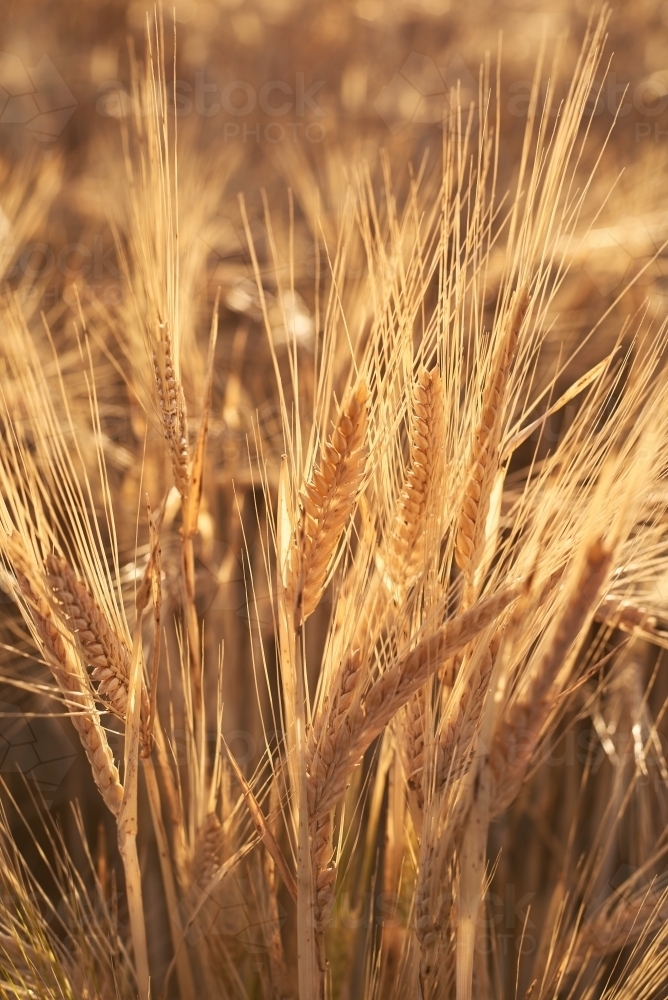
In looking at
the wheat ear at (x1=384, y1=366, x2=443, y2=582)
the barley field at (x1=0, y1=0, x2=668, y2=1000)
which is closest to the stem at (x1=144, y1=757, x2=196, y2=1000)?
the barley field at (x1=0, y1=0, x2=668, y2=1000)

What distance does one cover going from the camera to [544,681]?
378 mm

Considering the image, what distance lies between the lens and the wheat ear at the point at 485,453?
47 cm

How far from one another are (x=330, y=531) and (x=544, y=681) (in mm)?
154

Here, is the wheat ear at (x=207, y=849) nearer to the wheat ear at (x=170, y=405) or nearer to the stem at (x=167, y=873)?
the stem at (x=167, y=873)

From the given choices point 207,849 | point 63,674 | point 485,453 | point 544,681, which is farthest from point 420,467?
point 207,849

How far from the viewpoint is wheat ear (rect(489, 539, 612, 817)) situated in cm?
36

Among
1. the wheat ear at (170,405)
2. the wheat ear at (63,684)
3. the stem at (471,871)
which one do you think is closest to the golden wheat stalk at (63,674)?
the wheat ear at (63,684)

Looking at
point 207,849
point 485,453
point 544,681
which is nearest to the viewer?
point 544,681

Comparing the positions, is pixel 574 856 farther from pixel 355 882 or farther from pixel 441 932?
pixel 441 932

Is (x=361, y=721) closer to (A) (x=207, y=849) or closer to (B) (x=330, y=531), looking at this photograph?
(B) (x=330, y=531)

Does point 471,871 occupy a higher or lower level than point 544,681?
lower

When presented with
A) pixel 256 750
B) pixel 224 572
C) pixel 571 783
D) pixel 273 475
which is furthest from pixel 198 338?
pixel 571 783

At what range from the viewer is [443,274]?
51 cm

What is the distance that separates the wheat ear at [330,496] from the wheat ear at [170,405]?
0.13 metres
